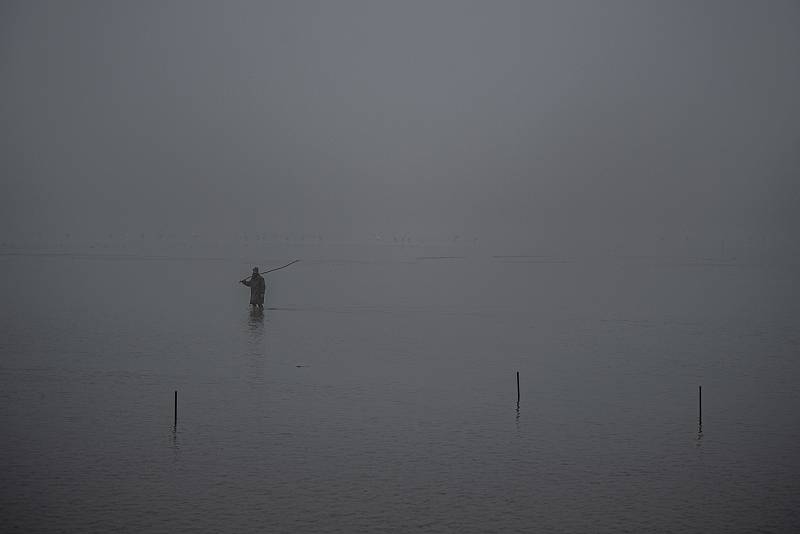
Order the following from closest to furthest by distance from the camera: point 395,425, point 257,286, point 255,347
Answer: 1. point 395,425
2. point 255,347
3. point 257,286

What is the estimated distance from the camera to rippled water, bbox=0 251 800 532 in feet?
75.5

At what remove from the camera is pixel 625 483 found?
83.5 ft

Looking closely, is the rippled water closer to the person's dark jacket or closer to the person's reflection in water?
the person's reflection in water

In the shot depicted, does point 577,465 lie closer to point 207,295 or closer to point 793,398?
point 793,398

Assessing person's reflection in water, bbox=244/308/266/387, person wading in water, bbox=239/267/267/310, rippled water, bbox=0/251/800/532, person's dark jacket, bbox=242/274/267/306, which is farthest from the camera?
person's dark jacket, bbox=242/274/267/306

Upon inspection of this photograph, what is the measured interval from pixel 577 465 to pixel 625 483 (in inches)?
79.1

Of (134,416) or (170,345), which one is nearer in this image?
(134,416)

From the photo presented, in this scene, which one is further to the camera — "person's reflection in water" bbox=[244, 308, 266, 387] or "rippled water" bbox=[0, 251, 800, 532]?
"person's reflection in water" bbox=[244, 308, 266, 387]

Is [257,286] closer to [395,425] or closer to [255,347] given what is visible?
[255,347]

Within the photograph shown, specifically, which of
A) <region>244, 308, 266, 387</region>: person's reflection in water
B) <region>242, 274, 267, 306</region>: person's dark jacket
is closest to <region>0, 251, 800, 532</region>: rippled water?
<region>244, 308, 266, 387</region>: person's reflection in water

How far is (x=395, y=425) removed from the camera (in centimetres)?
3189

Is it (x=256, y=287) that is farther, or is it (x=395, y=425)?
(x=256, y=287)

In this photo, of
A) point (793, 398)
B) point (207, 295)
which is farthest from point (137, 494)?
point (207, 295)

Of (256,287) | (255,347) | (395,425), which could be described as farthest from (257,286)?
(395,425)
